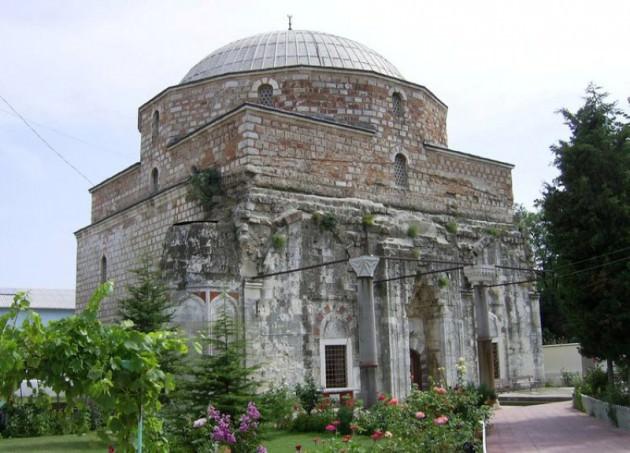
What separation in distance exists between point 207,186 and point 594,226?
919cm

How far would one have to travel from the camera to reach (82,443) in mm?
13445

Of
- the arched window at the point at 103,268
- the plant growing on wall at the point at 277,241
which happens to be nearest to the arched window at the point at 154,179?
the arched window at the point at 103,268

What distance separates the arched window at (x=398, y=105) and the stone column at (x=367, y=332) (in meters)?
7.60

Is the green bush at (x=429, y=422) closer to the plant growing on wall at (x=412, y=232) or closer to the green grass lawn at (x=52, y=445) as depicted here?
the green grass lawn at (x=52, y=445)

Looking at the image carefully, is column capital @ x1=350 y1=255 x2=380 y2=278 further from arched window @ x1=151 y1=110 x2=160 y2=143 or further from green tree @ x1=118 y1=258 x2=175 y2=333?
arched window @ x1=151 y1=110 x2=160 y2=143

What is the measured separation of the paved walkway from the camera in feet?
34.2

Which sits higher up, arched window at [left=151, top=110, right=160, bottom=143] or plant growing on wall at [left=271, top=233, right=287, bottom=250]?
arched window at [left=151, top=110, right=160, bottom=143]

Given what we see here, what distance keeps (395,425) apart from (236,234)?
294 inches

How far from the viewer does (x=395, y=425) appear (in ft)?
30.8

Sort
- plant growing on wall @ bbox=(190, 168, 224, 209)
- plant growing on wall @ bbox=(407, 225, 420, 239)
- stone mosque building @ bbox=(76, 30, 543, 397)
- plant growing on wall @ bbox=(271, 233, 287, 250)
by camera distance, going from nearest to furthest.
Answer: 1. stone mosque building @ bbox=(76, 30, 543, 397)
2. plant growing on wall @ bbox=(271, 233, 287, 250)
3. plant growing on wall @ bbox=(190, 168, 224, 209)
4. plant growing on wall @ bbox=(407, 225, 420, 239)

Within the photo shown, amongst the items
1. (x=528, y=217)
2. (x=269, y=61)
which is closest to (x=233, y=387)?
(x=269, y=61)

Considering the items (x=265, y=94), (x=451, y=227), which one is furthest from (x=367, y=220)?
(x=265, y=94)

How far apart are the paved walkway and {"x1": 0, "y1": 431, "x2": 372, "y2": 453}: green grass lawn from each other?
2558 mm

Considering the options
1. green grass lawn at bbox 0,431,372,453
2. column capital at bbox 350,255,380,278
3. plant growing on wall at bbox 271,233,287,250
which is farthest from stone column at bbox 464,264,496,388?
green grass lawn at bbox 0,431,372,453
